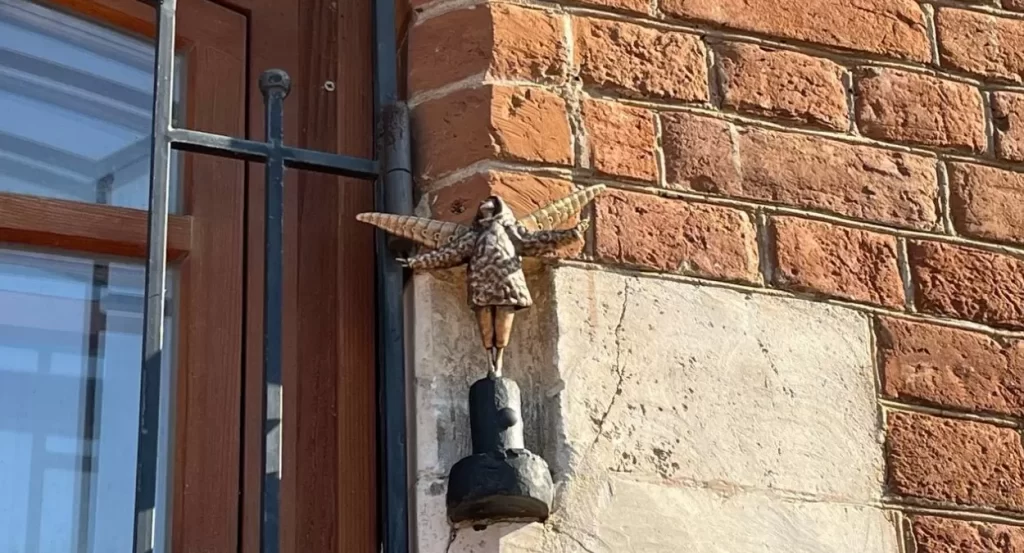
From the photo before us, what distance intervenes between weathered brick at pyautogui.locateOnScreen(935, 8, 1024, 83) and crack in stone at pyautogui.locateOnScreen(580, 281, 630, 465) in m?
0.66

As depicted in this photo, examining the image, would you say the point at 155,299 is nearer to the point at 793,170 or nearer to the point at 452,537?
the point at 452,537

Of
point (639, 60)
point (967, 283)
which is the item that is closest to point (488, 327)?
point (639, 60)

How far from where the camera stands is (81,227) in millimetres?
2121

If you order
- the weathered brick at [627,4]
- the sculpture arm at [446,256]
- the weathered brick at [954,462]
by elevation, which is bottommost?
the weathered brick at [954,462]

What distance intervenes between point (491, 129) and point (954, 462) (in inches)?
26.8

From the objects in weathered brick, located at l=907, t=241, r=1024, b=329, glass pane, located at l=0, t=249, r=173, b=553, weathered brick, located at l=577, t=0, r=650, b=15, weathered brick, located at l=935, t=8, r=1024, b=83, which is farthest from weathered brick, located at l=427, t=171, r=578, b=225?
weathered brick, located at l=935, t=8, r=1024, b=83

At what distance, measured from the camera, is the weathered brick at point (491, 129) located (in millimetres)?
2047

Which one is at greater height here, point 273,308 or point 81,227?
point 81,227

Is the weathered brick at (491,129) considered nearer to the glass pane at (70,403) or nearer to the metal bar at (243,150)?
the metal bar at (243,150)

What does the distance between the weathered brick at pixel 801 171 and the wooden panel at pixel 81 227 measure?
61 cm

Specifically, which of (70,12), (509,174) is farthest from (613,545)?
(70,12)

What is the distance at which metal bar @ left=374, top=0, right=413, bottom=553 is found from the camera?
1908 millimetres

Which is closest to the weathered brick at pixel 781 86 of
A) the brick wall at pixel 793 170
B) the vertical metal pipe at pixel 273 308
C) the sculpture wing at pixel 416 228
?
the brick wall at pixel 793 170

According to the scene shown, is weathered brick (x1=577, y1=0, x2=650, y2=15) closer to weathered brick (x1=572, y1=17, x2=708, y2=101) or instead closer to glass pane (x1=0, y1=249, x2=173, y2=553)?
weathered brick (x1=572, y1=17, x2=708, y2=101)
